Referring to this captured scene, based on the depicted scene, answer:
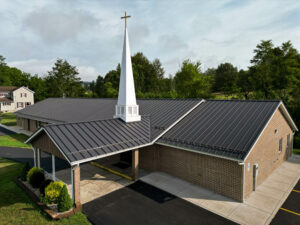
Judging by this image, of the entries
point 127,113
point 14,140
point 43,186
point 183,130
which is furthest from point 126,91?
point 14,140

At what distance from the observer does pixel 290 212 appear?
404 inches

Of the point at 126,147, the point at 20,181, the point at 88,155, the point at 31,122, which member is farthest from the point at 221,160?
the point at 31,122

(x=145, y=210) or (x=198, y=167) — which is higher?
(x=198, y=167)

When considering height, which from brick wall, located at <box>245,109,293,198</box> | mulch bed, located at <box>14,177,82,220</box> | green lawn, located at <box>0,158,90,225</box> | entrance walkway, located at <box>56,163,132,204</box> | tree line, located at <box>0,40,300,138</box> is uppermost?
tree line, located at <box>0,40,300,138</box>

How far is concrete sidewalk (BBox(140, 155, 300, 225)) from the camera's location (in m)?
9.98

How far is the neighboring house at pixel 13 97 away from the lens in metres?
65.4

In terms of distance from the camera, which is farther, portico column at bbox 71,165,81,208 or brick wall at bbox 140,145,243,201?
brick wall at bbox 140,145,243,201

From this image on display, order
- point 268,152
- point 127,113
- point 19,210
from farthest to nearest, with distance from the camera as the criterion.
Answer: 1. point 127,113
2. point 268,152
3. point 19,210

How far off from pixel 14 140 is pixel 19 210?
21296mm

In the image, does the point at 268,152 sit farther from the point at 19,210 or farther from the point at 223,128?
the point at 19,210

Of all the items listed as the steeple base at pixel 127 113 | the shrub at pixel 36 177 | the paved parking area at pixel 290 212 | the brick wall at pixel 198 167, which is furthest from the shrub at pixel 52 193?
the paved parking area at pixel 290 212

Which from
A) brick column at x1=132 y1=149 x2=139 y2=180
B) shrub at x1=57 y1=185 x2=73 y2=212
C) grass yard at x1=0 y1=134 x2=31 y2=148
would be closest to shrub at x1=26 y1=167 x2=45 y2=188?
shrub at x1=57 y1=185 x2=73 y2=212

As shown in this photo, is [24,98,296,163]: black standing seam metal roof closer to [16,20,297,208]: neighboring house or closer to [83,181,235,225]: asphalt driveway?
[16,20,297,208]: neighboring house

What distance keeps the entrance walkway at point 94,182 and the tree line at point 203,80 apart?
24.6 meters
